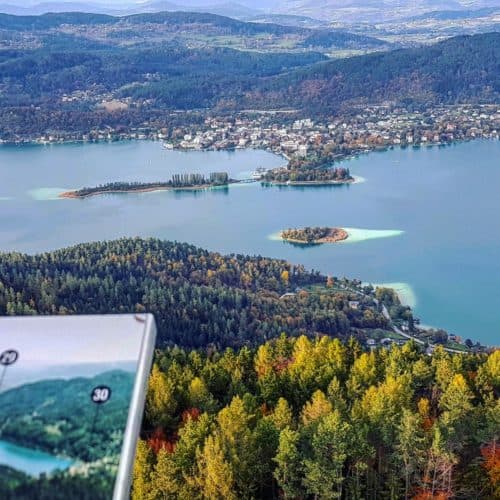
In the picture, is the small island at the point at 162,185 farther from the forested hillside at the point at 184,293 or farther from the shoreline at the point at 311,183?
the forested hillside at the point at 184,293

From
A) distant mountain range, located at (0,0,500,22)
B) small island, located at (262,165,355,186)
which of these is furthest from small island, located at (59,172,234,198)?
distant mountain range, located at (0,0,500,22)

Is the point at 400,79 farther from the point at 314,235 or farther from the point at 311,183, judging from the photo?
the point at 314,235

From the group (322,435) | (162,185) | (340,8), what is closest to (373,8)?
(340,8)

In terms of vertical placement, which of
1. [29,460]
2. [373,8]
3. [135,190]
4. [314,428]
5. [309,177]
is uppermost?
[29,460]

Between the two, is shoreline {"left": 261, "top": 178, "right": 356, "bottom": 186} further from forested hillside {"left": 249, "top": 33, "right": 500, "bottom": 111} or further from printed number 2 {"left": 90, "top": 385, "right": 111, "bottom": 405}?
printed number 2 {"left": 90, "top": 385, "right": 111, "bottom": 405}

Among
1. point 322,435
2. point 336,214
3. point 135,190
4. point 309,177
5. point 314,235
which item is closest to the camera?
point 322,435

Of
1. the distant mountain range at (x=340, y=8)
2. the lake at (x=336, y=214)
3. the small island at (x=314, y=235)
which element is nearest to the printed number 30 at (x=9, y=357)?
the lake at (x=336, y=214)

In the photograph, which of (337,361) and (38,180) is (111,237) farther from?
(337,361)
